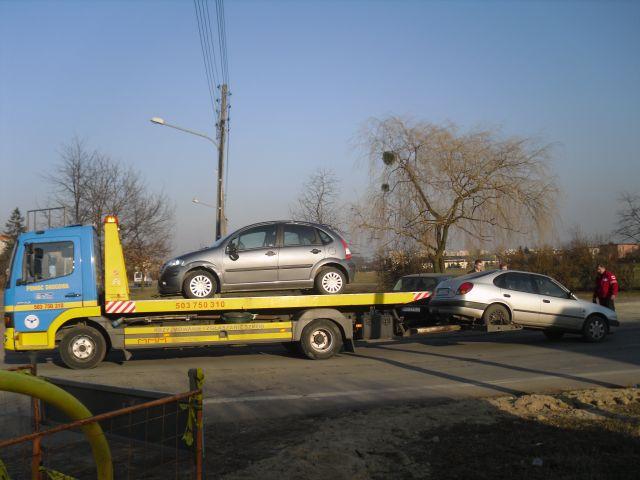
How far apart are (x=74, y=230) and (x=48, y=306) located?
4.71 ft

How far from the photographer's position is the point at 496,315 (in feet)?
41.7

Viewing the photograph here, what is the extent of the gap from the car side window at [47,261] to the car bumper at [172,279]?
5.41ft

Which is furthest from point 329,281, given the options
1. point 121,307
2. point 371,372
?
point 121,307

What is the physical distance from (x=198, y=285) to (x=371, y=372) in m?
3.55

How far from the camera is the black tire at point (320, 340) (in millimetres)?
11648

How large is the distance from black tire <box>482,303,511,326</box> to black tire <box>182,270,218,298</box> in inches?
222

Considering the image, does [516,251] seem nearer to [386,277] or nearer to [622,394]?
[386,277]

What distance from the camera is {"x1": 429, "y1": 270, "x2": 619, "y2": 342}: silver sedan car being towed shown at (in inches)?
495

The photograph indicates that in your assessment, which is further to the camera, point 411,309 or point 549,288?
point 549,288

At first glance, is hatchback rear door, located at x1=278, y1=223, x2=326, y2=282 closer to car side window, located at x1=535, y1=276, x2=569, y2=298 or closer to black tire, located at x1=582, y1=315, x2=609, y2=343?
car side window, located at x1=535, y1=276, x2=569, y2=298

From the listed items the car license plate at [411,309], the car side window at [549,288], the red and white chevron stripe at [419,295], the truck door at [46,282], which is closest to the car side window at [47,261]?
the truck door at [46,282]

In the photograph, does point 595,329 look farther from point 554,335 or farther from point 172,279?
point 172,279

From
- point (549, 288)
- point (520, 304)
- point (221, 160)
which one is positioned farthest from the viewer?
point (221, 160)

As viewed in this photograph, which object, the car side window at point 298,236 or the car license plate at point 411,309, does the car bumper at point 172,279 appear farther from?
the car license plate at point 411,309
